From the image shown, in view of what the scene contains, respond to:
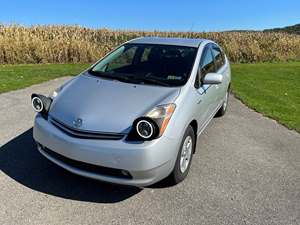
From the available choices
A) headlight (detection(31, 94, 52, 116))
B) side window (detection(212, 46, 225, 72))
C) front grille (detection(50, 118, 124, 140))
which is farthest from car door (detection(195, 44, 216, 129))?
headlight (detection(31, 94, 52, 116))

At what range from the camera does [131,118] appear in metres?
3.78

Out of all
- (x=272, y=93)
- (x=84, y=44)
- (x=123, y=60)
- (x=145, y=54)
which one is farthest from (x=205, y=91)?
(x=84, y=44)

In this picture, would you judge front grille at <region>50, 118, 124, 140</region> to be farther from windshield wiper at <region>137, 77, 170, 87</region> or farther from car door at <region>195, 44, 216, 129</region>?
car door at <region>195, 44, 216, 129</region>

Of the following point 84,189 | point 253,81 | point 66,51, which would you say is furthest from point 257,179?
point 66,51

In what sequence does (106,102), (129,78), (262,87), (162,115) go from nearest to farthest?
(162,115), (106,102), (129,78), (262,87)

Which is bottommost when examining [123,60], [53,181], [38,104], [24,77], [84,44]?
[84,44]

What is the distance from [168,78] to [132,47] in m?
1.22

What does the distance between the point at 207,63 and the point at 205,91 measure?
0.69 metres

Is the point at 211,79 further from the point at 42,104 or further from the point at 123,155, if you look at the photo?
the point at 42,104

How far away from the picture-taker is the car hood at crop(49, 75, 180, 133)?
12.3 ft

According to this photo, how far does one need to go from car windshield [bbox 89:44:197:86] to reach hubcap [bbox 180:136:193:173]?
73cm

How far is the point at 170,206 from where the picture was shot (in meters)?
3.81

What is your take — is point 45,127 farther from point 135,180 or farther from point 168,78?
point 168,78

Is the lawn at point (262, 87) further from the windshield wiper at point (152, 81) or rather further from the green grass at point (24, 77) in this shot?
the windshield wiper at point (152, 81)
